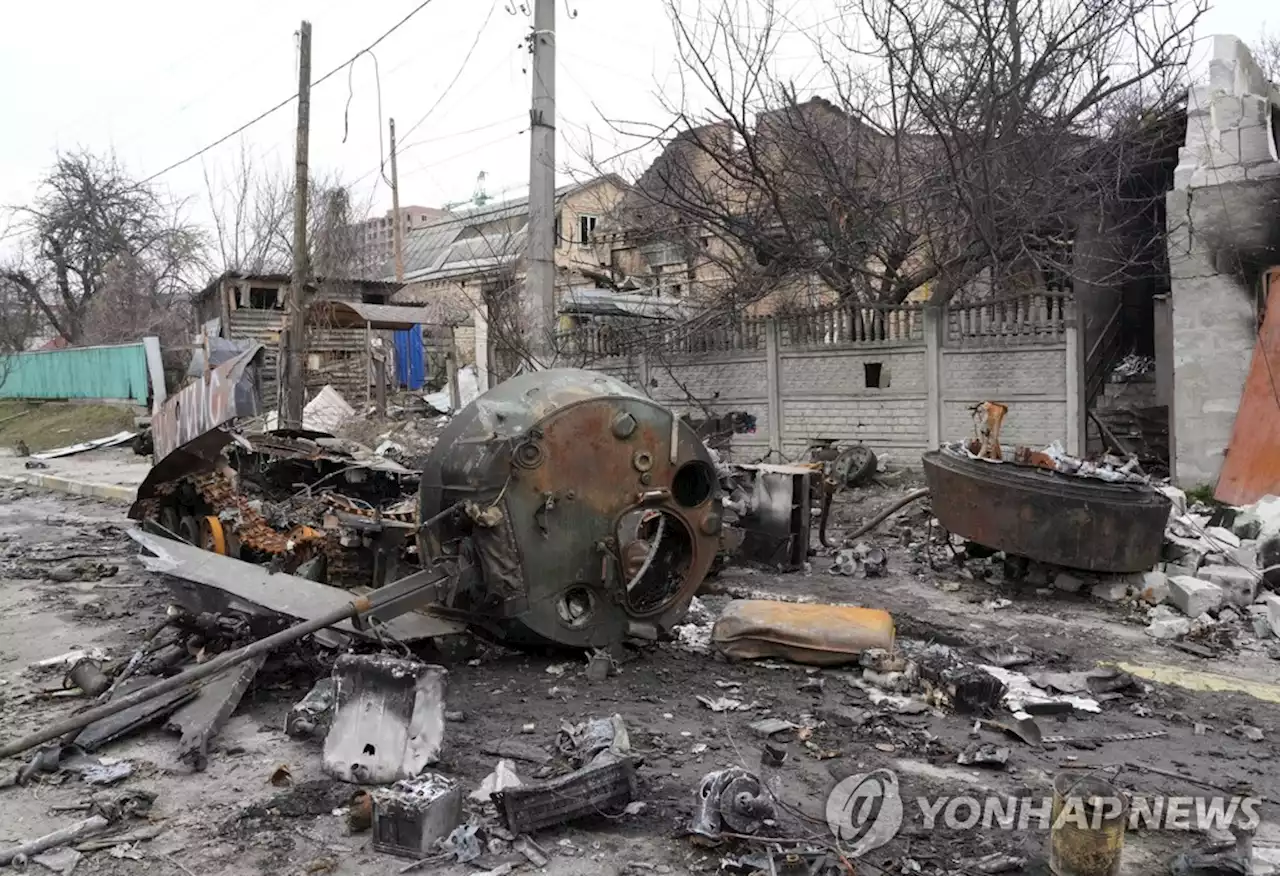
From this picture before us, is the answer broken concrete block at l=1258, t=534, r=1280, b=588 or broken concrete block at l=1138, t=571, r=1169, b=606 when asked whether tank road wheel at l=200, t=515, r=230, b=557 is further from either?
broken concrete block at l=1258, t=534, r=1280, b=588

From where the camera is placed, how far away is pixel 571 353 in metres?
15.9

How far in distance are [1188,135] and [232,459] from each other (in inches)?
449

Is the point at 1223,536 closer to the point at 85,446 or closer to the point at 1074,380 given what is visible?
the point at 1074,380

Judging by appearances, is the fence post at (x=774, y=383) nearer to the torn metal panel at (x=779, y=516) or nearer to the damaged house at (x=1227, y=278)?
the damaged house at (x=1227, y=278)

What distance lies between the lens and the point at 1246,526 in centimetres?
847

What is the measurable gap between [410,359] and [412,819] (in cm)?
2398

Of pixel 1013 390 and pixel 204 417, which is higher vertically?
pixel 1013 390

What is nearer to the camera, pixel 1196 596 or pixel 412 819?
pixel 412 819

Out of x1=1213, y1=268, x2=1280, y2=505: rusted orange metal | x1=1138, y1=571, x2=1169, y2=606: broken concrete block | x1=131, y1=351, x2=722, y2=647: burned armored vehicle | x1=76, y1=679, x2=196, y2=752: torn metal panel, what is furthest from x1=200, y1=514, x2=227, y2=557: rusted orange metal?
x1=1213, y1=268, x2=1280, y2=505: rusted orange metal

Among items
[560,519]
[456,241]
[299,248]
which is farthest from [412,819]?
[456,241]

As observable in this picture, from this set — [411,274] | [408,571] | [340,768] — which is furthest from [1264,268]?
[411,274]

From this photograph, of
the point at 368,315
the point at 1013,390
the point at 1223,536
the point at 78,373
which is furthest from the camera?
the point at 78,373

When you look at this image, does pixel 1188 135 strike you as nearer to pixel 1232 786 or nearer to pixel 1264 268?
pixel 1264 268

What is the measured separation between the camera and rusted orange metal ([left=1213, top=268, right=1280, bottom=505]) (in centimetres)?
970
